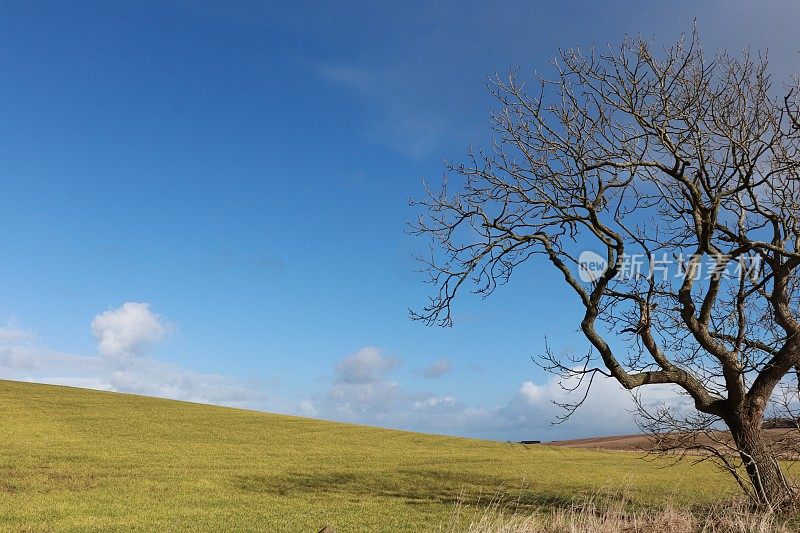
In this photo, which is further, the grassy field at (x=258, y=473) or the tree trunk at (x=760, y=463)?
the grassy field at (x=258, y=473)

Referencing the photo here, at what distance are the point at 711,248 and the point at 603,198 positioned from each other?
281 cm

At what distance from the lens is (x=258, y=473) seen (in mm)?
27594

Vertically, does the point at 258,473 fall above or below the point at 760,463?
below

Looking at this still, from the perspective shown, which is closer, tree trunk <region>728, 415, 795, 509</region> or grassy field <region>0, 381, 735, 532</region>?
tree trunk <region>728, 415, 795, 509</region>

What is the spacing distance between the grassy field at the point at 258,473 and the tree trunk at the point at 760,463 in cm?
213

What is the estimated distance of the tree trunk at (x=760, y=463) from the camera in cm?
1491

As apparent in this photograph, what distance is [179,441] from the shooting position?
3766 centimetres

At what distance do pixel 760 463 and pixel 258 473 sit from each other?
19590 millimetres

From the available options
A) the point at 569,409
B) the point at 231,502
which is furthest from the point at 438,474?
the point at 569,409

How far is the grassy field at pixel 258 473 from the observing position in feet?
57.5

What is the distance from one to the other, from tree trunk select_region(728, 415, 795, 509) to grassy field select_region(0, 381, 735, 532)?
6.99ft

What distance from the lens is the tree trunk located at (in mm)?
14906

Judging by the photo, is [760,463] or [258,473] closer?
[760,463]

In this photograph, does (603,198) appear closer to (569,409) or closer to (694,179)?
(694,179)
